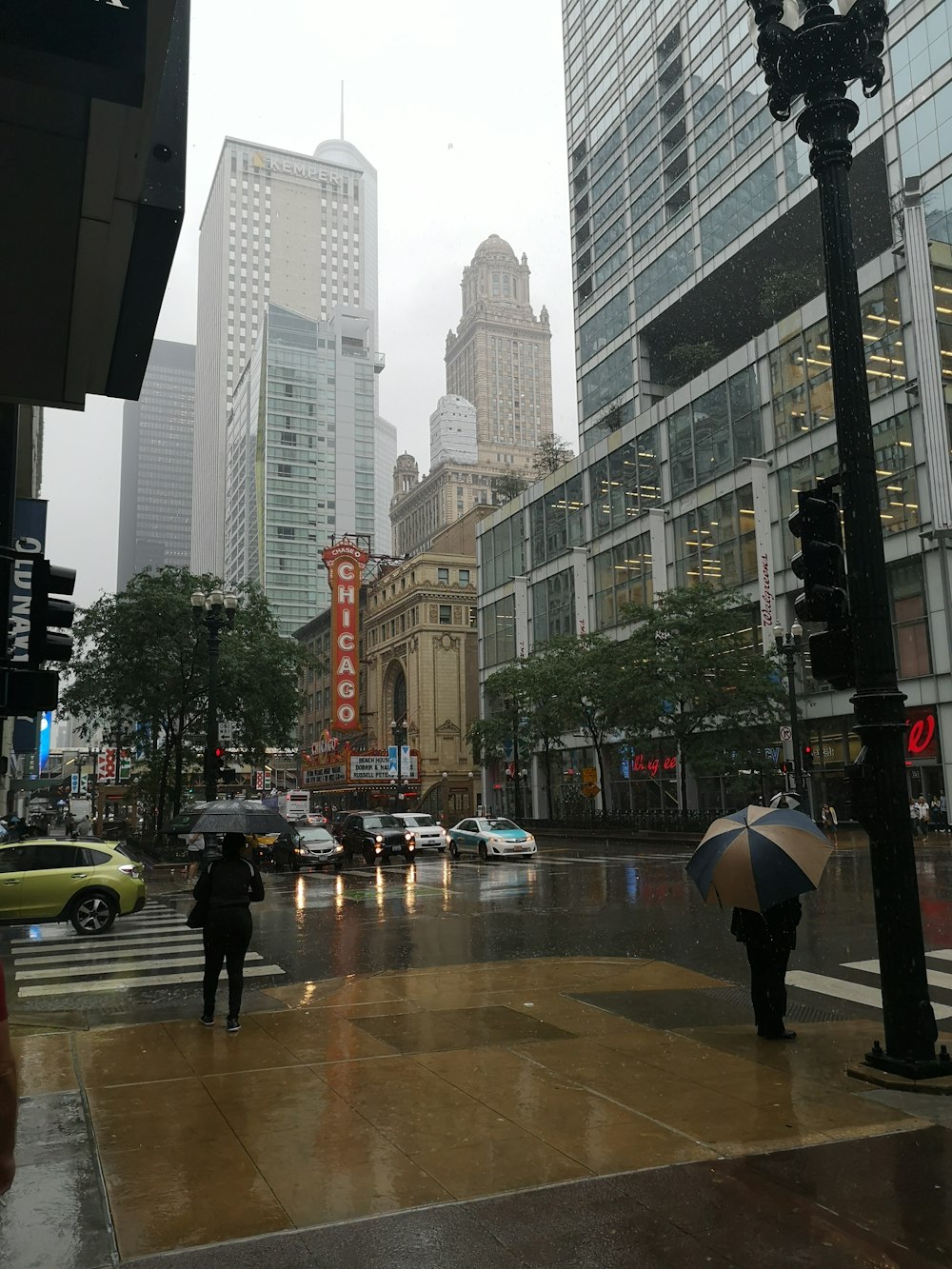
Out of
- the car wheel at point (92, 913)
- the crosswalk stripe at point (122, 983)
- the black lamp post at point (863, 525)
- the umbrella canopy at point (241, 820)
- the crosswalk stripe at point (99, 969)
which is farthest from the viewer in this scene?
the car wheel at point (92, 913)

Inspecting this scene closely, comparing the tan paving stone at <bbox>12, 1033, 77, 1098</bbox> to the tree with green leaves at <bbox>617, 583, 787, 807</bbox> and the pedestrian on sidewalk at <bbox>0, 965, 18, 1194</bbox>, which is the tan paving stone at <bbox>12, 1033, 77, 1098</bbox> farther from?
the tree with green leaves at <bbox>617, 583, 787, 807</bbox>

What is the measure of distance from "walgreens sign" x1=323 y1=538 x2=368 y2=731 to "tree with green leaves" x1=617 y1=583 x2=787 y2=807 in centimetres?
4159

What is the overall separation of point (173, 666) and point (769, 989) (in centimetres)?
3172

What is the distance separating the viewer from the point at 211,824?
12.4m

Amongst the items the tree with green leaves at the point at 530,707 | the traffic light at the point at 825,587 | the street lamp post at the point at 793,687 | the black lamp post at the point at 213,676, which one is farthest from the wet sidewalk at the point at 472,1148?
the tree with green leaves at the point at 530,707

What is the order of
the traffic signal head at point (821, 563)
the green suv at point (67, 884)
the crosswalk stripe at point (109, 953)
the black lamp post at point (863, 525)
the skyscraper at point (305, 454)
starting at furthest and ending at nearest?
the skyscraper at point (305, 454) → the green suv at point (67, 884) → the crosswalk stripe at point (109, 953) → the traffic signal head at point (821, 563) → the black lamp post at point (863, 525)

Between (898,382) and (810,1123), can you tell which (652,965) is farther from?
(898,382)

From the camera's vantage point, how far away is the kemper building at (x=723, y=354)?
40.0 meters

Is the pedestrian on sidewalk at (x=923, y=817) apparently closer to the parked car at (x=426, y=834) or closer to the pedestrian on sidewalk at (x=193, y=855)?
the parked car at (x=426, y=834)

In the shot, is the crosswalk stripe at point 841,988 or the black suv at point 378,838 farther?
the black suv at point 378,838

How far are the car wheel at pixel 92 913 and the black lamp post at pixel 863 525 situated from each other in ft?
A: 42.6

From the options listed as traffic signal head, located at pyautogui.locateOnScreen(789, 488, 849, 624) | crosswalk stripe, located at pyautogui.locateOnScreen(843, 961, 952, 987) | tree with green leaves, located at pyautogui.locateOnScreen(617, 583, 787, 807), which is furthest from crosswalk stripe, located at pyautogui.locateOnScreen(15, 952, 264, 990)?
tree with green leaves, located at pyautogui.locateOnScreen(617, 583, 787, 807)

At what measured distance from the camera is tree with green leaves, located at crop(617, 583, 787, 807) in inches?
1591

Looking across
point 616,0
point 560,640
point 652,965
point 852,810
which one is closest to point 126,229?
point 852,810
